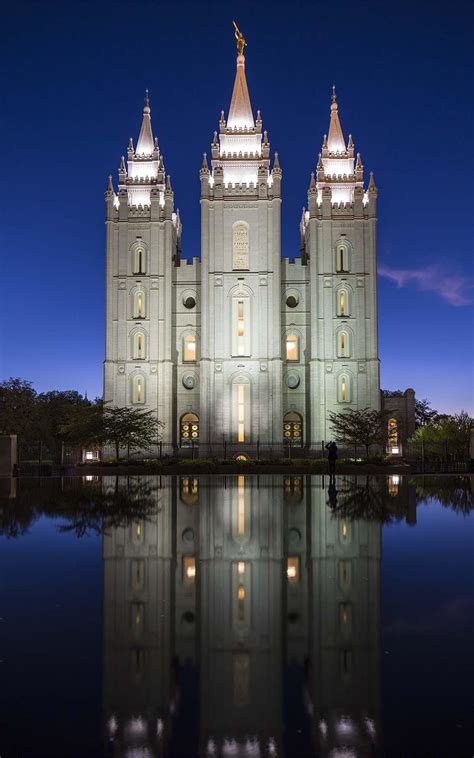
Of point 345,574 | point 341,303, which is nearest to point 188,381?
point 341,303

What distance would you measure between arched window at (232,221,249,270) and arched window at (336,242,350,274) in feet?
24.7

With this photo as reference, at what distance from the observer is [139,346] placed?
161 feet

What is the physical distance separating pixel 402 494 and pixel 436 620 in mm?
11572

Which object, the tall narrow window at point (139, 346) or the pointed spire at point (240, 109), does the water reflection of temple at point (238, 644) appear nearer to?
the tall narrow window at point (139, 346)

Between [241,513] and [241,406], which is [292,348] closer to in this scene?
[241,406]

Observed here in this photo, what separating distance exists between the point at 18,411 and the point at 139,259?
17577 millimetres

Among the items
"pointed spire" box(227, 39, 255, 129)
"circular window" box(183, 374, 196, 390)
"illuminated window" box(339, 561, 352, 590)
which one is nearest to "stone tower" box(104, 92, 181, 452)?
"circular window" box(183, 374, 196, 390)

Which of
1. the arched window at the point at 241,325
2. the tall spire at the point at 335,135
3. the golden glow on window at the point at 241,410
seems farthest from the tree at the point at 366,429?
the tall spire at the point at 335,135

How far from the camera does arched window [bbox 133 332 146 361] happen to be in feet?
161

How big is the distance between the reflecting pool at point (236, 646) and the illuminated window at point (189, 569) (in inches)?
1.3

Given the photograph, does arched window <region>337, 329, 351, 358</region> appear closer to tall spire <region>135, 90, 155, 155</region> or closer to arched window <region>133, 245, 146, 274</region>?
arched window <region>133, 245, 146, 274</region>

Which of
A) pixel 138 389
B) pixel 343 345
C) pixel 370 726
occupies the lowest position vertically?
pixel 370 726

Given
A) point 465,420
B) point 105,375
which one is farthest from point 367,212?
point 105,375

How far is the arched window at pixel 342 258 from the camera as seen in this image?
49.2 meters
